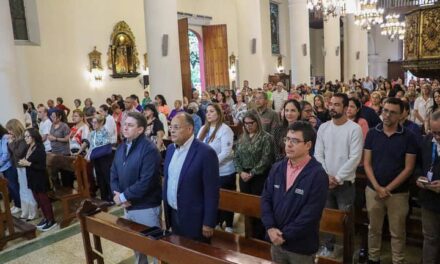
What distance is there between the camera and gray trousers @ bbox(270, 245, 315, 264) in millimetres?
2424

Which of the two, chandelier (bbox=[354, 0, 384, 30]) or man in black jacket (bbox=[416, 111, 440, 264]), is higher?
chandelier (bbox=[354, 0, 384, 30])

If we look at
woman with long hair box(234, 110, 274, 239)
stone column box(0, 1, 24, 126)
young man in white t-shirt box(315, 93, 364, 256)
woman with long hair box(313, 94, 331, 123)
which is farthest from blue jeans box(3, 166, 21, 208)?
woman with long hair box(313, 94, 331, 123)

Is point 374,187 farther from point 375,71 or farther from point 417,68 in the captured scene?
point 375,71

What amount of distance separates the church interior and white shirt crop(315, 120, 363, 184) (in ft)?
1.87

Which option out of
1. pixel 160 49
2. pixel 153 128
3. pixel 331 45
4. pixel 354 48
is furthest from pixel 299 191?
pixel 354 48

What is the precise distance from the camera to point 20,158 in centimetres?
531

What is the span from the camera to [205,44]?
1766cm

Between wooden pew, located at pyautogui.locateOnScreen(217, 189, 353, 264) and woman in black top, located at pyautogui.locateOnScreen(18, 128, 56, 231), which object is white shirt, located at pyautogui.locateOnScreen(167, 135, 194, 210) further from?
woman in black top, located at pyautogui.locateOnScreen(18, 128, 56, 231)

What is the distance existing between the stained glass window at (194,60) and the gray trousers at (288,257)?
53.4 feet

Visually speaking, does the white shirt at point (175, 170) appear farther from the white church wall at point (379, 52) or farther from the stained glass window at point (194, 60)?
the white church wall at point (379, 52)

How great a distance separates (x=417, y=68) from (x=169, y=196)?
9.05 feet

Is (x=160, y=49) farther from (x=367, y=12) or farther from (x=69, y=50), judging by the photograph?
(x=367, y=12)

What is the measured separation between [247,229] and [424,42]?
2524mm

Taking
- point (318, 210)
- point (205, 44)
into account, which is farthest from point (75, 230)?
point (205, 44)
